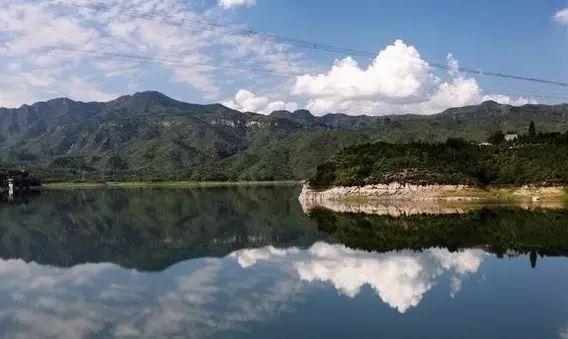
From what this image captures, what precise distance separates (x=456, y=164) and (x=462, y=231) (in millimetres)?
44793

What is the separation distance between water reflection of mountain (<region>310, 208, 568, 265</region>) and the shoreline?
25.0 feet

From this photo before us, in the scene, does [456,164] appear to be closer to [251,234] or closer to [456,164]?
[456,164]

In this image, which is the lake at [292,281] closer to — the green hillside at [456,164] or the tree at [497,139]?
the green hillside at [456,164]

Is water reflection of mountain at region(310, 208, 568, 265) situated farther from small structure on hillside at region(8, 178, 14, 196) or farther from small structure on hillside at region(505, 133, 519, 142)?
small structure on hillside at region(8, 178, 14, 196)

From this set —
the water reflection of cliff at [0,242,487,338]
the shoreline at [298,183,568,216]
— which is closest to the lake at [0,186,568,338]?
the water reflection of cliff at [0,242,487,338]

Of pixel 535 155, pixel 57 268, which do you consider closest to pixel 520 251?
pixel 57 268

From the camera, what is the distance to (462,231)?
52.4 m

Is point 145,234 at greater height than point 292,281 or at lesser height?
lesser

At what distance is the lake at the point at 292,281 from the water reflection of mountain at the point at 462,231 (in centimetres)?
16

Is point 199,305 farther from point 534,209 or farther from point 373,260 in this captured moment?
point 534,209

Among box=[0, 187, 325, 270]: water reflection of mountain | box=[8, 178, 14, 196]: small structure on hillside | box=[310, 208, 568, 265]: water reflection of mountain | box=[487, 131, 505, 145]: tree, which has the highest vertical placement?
box=[487, 131, 505, 145]: tree

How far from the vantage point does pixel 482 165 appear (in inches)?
3841

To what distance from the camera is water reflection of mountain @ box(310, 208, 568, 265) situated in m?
43.8

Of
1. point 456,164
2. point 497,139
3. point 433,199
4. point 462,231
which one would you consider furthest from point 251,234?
point 497,139
